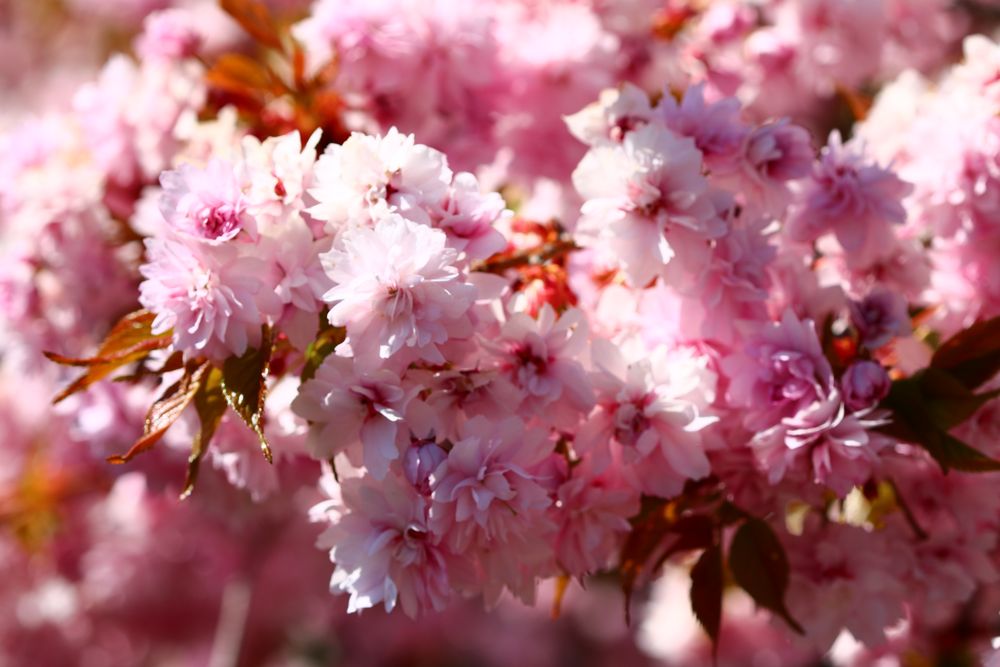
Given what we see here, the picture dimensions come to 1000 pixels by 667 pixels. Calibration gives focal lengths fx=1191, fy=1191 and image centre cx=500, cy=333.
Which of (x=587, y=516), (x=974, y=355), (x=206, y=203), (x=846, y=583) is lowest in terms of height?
(x=846, y=583)

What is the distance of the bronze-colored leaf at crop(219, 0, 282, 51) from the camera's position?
4.08 ft

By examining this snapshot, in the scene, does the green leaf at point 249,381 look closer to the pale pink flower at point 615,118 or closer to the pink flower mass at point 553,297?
the pink flower mass at point 553,297

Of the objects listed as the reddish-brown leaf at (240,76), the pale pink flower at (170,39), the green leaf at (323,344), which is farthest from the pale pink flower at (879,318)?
the pale pink flower at (170,39)

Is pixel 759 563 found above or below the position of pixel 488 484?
below

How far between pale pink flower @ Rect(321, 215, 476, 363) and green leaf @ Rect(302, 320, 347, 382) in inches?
2.8

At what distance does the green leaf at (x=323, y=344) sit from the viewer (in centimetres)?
88

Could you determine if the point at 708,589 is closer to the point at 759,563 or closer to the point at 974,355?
the point at 759,563

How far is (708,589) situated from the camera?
1016 mm

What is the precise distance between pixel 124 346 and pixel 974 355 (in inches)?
26.7

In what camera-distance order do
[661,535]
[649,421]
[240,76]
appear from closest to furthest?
[649,421], [661,535], [240,76]

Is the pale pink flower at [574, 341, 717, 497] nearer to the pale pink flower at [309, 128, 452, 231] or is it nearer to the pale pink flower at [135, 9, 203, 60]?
the pale pink flower at [309, 128, 452, 231]

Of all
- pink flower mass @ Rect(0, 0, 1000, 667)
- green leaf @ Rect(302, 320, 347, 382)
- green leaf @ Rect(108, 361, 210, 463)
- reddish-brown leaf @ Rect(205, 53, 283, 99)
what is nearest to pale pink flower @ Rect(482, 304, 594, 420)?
pink flower mass @ Rect(0, 0, 1000, 667)

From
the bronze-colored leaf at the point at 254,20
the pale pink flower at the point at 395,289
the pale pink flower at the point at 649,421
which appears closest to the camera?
the pale pink flower at the point at 395,289

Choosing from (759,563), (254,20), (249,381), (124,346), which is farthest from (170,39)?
(759,563)
